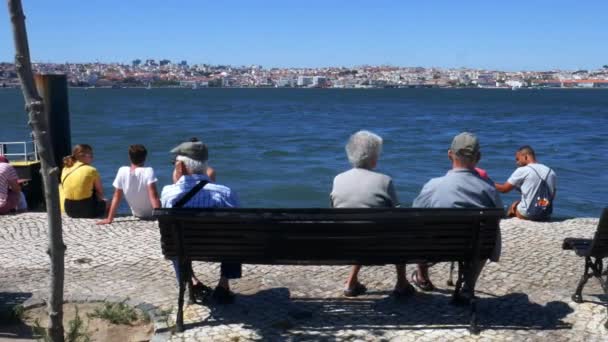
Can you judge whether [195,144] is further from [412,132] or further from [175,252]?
[412,132]

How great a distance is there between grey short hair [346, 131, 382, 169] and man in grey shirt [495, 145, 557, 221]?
3978 mm

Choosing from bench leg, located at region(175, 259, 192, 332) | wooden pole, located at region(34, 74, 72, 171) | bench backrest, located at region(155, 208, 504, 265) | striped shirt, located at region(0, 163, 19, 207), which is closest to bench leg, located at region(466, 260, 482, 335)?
bench backrest, located at region(155, 208, 504, 265)

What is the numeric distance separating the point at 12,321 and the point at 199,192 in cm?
157

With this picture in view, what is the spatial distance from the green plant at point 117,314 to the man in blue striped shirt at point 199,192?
420 mm

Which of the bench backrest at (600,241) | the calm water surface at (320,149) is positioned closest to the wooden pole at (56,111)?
the calm water surface at (320,149)

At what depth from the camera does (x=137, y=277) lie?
21.8 ft

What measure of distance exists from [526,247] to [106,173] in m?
20.1

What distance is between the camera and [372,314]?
18.0 ft

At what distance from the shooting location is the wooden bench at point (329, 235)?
16.2ft

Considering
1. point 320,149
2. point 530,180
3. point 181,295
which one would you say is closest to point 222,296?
point 181,295

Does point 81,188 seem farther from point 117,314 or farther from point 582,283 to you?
point 582,283

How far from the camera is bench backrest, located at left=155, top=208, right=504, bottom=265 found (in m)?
4.95

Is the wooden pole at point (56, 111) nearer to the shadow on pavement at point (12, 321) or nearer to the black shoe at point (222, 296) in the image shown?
the shadow on pavement at point (12, 321)

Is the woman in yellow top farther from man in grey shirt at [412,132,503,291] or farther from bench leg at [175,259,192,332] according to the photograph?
man in grey shirt at [412,132,503,291]
